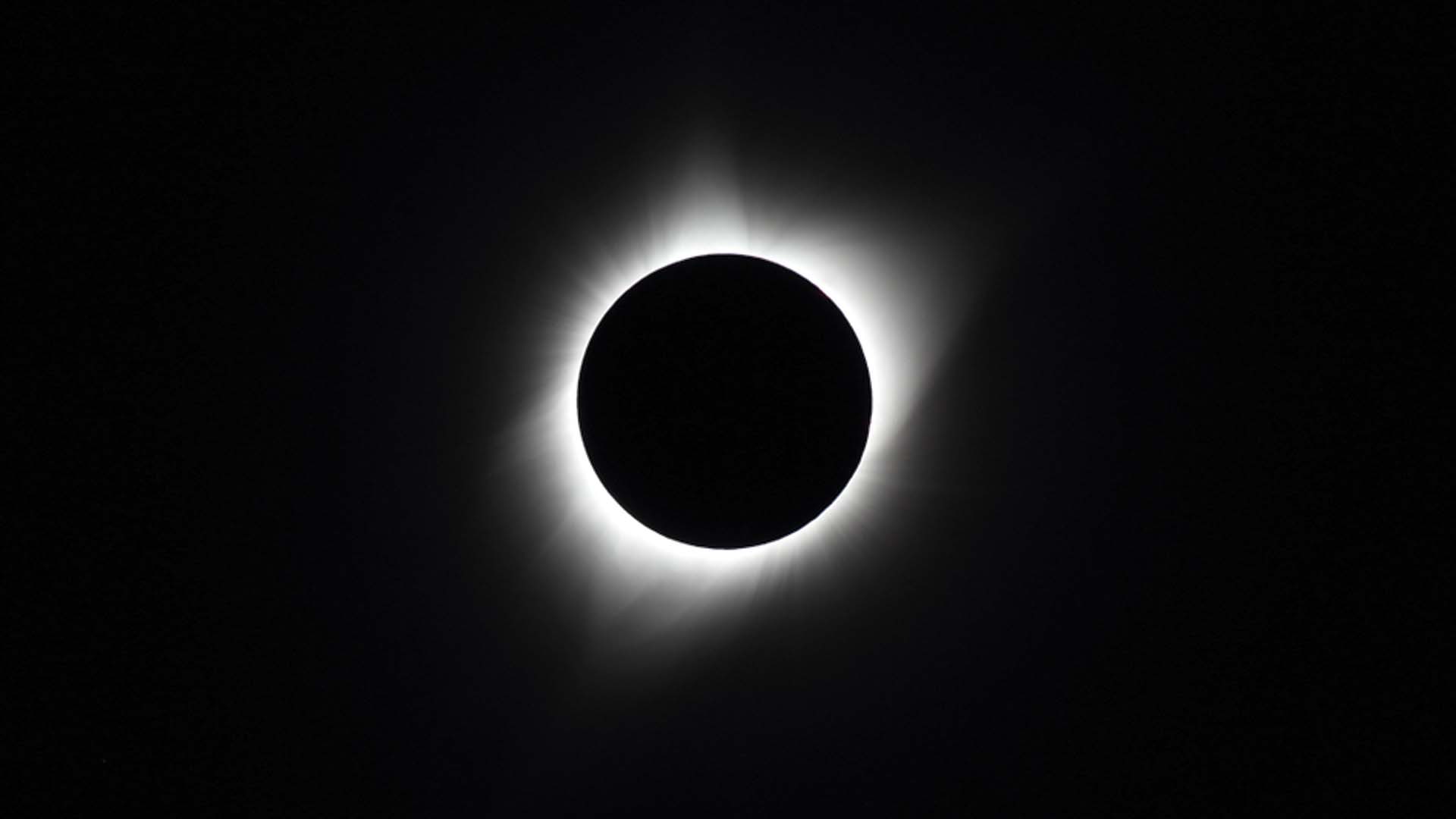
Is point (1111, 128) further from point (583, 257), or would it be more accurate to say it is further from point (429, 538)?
point (429, 538)

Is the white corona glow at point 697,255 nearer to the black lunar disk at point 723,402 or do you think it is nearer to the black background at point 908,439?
the black background at point 908,439

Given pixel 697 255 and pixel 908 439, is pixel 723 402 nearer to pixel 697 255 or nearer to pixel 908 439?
pixel 697 255

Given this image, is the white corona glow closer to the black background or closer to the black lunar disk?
the black background

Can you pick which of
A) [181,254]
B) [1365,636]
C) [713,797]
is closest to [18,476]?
[181,254]

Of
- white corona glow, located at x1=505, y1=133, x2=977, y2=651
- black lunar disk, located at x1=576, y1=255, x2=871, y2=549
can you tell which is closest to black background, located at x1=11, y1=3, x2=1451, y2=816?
white corona glow, located at x1=505, y1=133, x2=977, y2=651

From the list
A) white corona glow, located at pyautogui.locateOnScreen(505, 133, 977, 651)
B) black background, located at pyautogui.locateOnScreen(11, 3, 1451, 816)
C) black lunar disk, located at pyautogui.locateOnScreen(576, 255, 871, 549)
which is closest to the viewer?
black lunar disk, located at pyautogui.locateOnScreen(576, 255, 871, 549)

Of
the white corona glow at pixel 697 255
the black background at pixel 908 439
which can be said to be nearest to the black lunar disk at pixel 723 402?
the white corona glow at pixel 697 255
